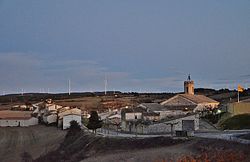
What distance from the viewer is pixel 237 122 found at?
162 feet

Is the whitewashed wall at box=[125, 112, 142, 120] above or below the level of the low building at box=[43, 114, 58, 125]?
above

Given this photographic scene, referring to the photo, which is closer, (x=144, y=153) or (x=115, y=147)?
(x=144, y=153)

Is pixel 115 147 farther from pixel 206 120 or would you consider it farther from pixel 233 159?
pixel 206 120

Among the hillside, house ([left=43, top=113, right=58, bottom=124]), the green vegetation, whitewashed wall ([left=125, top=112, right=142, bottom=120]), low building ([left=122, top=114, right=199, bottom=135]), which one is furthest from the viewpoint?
house ([left=43, top=113, right=58, bottom=124])

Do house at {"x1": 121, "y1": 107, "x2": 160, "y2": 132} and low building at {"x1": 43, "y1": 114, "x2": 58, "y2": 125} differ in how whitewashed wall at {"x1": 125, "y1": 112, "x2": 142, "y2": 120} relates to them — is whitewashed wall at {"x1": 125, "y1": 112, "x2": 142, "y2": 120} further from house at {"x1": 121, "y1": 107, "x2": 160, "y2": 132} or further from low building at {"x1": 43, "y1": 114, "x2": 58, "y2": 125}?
low building at {"x1": 43, "y1": 114, "x2": 58, "y2": 125}

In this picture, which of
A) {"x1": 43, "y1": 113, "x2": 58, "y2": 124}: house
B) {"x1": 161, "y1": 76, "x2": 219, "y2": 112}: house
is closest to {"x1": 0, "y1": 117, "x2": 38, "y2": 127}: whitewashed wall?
{"x1": 43, "y1": 113, "x2": 58, "y2": 124}: house

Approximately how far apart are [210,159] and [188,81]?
189 feet

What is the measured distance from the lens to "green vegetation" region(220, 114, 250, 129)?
48.0m

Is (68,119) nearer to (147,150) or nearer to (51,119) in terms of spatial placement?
(51,119)

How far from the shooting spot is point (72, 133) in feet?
192

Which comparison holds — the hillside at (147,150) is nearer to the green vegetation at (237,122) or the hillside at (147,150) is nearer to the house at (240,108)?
the green vegetation at (237,122)

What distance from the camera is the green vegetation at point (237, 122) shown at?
4800 cm

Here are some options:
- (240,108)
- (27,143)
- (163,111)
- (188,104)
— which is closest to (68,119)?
(27,143)

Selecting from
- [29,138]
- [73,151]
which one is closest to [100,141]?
[73,151]
